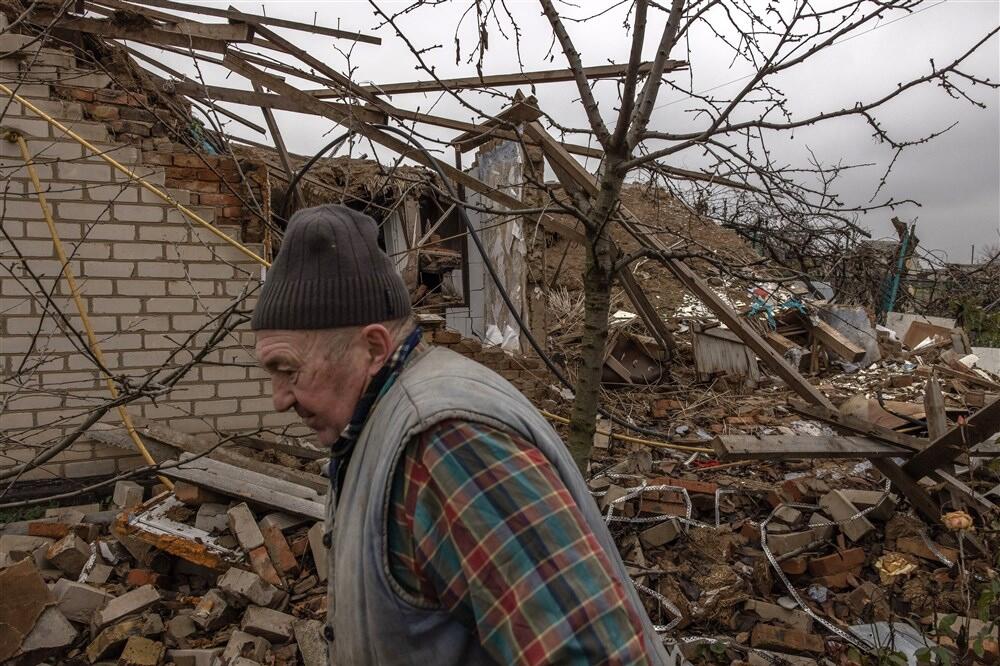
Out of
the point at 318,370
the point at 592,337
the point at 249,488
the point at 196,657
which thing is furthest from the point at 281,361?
the point at 249,488

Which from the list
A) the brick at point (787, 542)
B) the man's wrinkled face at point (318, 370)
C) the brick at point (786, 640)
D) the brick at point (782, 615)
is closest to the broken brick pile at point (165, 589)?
the brick at point (786, 640)

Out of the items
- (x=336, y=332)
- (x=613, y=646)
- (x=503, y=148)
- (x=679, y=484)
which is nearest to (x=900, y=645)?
(x=679, y=484)

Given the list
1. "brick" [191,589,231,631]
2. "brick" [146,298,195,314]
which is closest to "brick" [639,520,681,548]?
"brick" [191,589,231,631]

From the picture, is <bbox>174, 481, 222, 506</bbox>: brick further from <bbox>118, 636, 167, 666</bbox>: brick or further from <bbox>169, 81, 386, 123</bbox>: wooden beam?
<bbox>169, 81, 386, 123</bbox>: wooden beam

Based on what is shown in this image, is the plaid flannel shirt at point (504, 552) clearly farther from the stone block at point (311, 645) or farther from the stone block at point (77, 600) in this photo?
the stone block at point (77, 600)

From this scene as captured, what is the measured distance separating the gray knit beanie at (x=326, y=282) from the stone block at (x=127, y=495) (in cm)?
446

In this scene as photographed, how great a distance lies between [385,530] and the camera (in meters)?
1.10

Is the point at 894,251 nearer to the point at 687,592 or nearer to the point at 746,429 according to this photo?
the point at 687,592

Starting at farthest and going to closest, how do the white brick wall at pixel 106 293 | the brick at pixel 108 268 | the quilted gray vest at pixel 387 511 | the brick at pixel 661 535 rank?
the brick at pixel 108 268 → the white brick wall at pixel 106 293 → the brick at pixel 661 535 → the quilted gray vest at pixel 387 511

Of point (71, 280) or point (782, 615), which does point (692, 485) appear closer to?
point (782, 615)

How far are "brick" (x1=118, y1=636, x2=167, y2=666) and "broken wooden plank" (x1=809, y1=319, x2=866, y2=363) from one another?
8953 millimetres

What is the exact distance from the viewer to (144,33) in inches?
209

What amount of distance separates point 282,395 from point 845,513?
14.6ft

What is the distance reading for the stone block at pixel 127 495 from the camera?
16.6 ft
